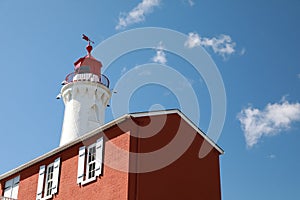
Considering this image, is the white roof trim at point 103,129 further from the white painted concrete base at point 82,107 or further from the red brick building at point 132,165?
the white painted concrete base at point 82,107

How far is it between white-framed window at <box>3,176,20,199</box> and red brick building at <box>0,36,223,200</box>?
0.06m

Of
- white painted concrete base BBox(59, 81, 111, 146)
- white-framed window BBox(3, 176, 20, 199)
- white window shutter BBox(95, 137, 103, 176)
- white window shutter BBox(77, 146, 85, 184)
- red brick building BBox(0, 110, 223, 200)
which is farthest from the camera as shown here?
white painted concrete base BBox(59, 81, 111, 146)

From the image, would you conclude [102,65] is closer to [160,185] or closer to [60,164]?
[60,164]

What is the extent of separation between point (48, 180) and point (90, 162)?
9.24 feet

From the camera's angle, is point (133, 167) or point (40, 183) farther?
point (40, 183)

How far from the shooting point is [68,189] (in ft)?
62.2

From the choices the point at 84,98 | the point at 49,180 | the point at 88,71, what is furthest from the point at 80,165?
the point at 88,71

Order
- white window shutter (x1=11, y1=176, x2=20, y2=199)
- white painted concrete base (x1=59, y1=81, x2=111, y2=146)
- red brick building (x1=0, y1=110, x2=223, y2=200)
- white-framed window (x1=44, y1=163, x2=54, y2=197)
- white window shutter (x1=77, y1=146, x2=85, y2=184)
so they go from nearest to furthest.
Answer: red brick building (x1=0, y1=110, x2=223, y2=200) → white window shutter (x1=77, y1=146, x2=85, y2=184) → white-framed window (x1=44, y1=163, x2=54, y2=197) → white window shutter (x1=11, y1=176, x2=20, y2=199) → white painted concrete base (x1=59, y1=81, x2=111, y2=146)

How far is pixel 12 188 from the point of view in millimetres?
22062

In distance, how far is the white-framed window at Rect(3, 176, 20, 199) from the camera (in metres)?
21.7

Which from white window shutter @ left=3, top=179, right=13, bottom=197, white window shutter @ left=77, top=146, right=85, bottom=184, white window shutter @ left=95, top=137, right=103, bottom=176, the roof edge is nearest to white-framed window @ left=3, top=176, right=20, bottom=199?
white window shutter @ left=3, top=179, right=13, bottom=197

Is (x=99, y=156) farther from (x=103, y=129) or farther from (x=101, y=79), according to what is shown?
(x=101, y=79)

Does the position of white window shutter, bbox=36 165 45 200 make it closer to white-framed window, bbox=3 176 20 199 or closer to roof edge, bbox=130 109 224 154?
white-framed window, bbox=3 176 20 199

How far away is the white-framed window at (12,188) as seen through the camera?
856 inches
